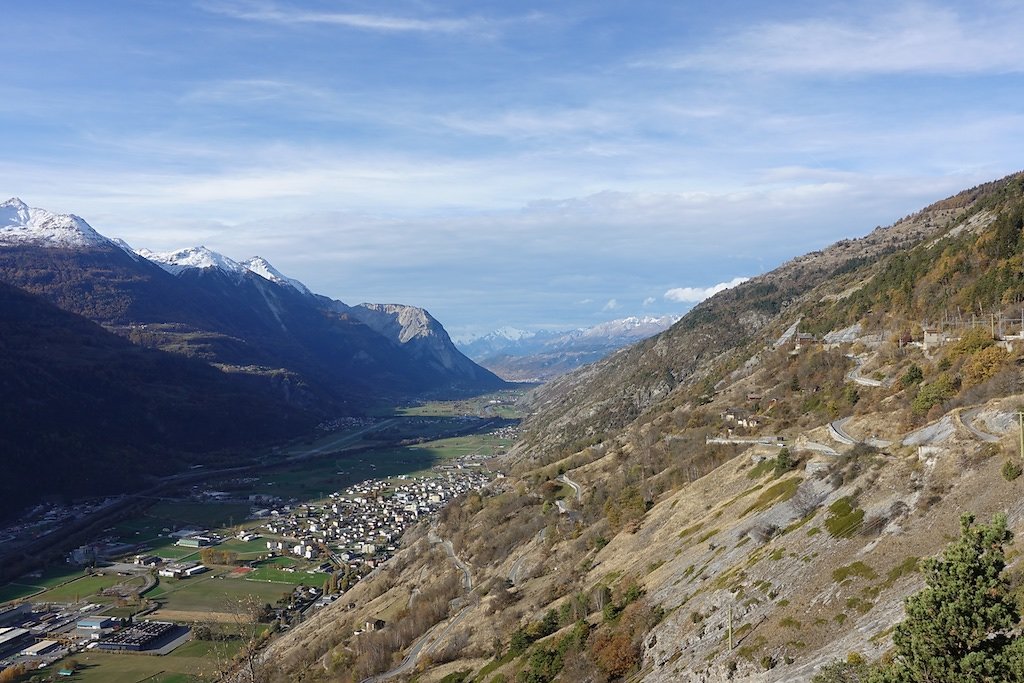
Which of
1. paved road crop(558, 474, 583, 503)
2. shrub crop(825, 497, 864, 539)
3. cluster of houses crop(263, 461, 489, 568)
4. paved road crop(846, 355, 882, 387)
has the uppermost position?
paved road crop(846, 355, 882, 387)

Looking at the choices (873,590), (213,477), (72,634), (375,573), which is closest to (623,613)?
(873,590)

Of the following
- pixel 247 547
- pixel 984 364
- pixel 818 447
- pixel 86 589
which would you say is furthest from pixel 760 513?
pixel 247 547

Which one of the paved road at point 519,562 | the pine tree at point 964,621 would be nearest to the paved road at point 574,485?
the paved road at point 519,562

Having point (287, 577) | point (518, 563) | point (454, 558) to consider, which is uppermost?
point (518, 563)

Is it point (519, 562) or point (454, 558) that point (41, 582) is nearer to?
point (454, 558)

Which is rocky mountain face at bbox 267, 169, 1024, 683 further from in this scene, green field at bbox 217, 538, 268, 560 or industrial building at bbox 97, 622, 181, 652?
green field at bbox 217, 538, 268, 560

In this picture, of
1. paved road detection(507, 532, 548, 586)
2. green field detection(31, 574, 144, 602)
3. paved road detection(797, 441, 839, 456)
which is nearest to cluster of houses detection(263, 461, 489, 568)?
green field detection(31, 574, 144, 602)
